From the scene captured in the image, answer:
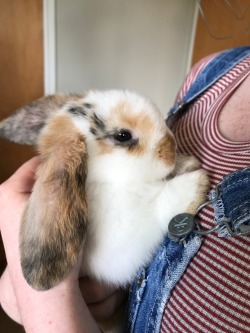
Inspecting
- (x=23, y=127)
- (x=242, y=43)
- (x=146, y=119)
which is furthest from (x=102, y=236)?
(x=242, y=43)

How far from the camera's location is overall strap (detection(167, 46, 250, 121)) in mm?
807

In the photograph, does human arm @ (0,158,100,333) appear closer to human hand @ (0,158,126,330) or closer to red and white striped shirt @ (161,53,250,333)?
human hand @ (0,158,126,330)

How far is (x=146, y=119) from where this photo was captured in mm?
663

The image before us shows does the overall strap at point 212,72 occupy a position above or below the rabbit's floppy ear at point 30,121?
above

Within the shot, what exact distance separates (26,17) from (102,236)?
1.54 meters

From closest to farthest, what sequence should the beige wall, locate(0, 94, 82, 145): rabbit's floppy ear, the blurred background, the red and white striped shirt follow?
the red and white striped shirt < locate(0, 94, 82, 145): rabbit's floppy ear < the blurred background < the beige wall

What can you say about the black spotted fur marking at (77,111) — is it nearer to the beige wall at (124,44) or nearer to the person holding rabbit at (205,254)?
the person holding rabbit at (205,254)

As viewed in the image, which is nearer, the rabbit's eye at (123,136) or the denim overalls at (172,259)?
the denim overalls at (172,259)

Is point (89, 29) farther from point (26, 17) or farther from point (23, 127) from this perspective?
point (23, 127)

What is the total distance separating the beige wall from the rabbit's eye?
148 centimetres

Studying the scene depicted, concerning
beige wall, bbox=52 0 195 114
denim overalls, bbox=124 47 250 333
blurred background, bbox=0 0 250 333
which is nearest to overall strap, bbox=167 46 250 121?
denim overalls, bbox=124 47 250 333

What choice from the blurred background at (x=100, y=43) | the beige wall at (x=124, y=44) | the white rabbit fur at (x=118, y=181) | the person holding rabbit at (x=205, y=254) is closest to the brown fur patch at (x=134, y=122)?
the white rabbit fur at (x=118, y=181)

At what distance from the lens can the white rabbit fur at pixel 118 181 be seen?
23.4 inches

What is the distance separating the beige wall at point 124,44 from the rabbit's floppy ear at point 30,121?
1.28 meters
